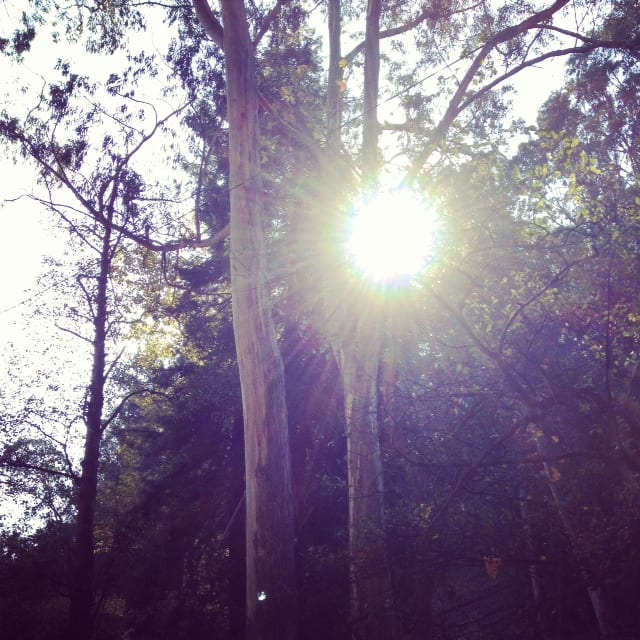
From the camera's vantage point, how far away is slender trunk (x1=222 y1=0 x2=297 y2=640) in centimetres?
466

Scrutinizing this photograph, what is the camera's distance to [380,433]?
5617 millimetres

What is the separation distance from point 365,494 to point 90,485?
7814 millimetres

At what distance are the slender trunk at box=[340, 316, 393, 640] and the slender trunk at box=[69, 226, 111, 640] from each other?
5.85 meters

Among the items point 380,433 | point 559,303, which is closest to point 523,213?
point 559,303

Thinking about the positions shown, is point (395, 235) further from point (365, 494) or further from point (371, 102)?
point (371, 102)

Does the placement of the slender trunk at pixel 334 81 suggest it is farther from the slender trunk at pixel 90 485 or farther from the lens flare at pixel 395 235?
the slender trunk at pixel 90 485

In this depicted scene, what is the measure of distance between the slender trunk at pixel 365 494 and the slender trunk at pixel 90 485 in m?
5.85

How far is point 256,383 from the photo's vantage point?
534 cm

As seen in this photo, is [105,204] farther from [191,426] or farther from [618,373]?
[618,373]

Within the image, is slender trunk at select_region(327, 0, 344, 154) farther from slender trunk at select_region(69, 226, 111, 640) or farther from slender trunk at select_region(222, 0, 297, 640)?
slender trunk at select_region(69, 226, 111, 640)

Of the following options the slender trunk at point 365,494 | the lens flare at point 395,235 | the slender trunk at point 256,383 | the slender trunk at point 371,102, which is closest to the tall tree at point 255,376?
the slender trunk at point 256,383

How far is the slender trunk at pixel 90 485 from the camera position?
987cm

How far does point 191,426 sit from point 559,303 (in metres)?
8.81

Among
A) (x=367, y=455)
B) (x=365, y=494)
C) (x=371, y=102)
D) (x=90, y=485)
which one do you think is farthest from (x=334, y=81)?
(x=90, y=485)
